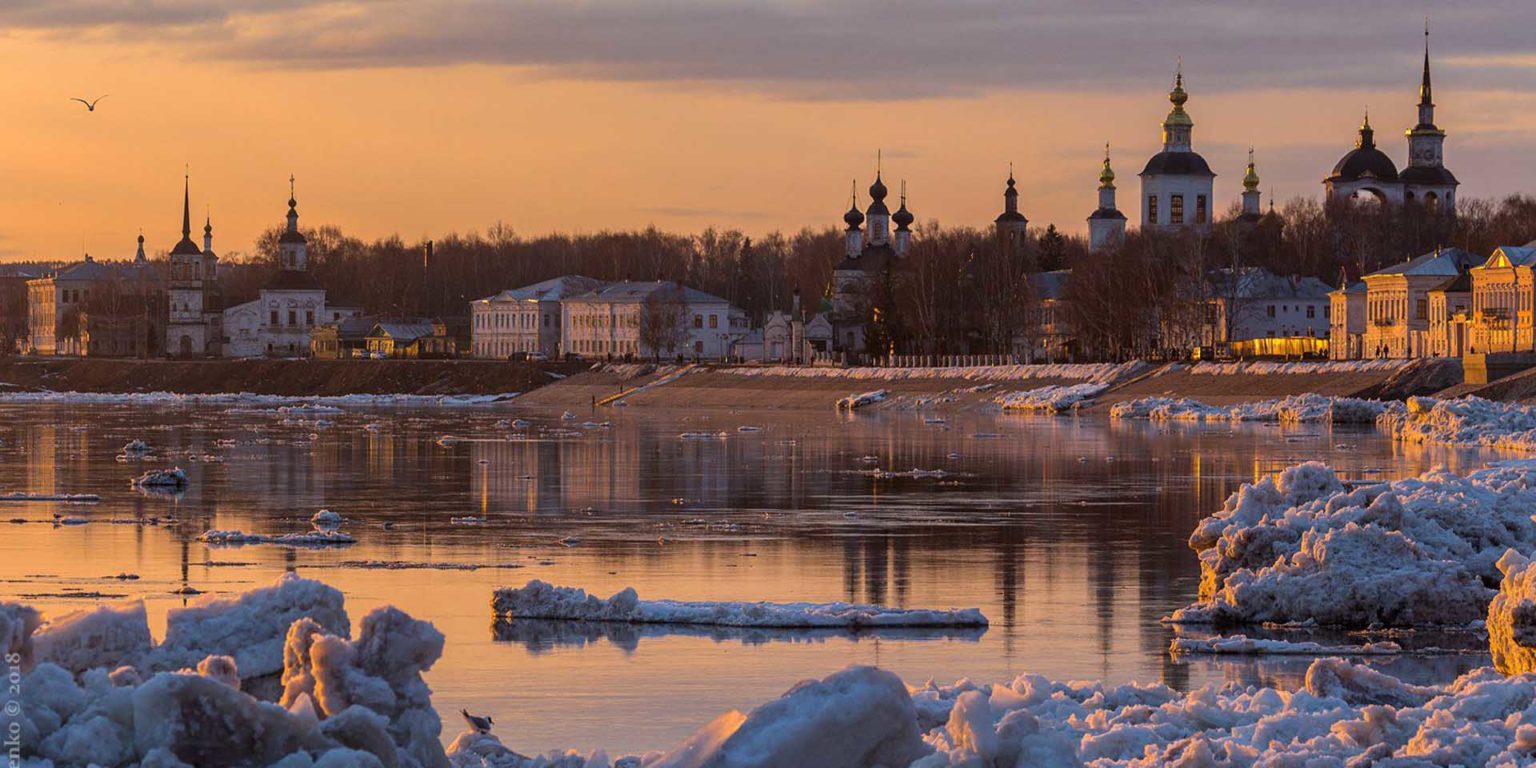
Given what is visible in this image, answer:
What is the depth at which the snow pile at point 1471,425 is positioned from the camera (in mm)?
51938

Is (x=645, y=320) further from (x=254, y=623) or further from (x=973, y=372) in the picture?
(x=254, y=623)

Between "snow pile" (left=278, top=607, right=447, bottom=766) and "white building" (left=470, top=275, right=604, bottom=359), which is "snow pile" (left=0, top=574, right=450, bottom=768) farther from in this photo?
"white building" (left=470, top=275, right=604, bottom=359)

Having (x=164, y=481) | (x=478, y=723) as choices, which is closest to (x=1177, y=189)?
(x=164, y=481)

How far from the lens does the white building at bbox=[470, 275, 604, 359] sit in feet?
522

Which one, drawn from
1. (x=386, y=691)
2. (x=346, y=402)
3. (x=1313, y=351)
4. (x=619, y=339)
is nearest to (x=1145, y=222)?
(x=619, y=339)

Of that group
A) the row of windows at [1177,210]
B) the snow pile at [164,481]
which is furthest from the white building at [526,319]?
the snow pile at [164,481]

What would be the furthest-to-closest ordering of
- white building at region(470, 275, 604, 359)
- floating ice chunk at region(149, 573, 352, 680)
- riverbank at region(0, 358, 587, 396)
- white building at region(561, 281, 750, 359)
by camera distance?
white building at region(470, 275, 604, 359)
white building at region(561, 281, 750, 359)
riverbank at region(0, 358, 587, 396)
floating ice chunk at region(149, 573, 352, 680)

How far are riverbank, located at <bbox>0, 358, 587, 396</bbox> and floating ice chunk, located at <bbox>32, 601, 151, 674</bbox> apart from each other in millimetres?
110159

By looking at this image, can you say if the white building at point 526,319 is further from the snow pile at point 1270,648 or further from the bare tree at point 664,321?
the snow pile at point 1270,648

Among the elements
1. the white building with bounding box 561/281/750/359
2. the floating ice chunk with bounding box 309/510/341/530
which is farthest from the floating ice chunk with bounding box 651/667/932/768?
the white building with bounding box 561/281/750/359

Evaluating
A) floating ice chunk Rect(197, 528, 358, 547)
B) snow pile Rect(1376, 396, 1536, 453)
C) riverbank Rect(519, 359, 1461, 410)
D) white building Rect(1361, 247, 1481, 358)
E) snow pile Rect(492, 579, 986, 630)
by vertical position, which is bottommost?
snow pile Rect(492, 579, 986, 630)

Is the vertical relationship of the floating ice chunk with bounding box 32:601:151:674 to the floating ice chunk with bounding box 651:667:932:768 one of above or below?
above

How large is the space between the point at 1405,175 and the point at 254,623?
147174mm

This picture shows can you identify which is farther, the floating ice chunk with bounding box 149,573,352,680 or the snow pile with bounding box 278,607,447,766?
the floating ice chunk with bounding box 149,573,352,680
